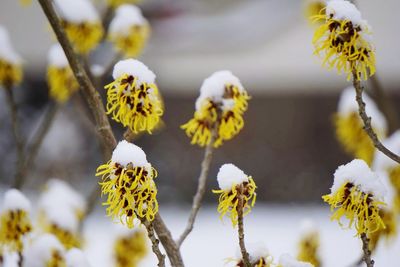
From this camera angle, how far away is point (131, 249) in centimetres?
240

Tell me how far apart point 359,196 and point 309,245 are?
1062 mm

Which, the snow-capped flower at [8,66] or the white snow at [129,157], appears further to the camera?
the snow-capped flower at [8,66]

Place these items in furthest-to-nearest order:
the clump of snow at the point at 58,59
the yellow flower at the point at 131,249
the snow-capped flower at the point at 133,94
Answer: the yellow flower at the point at 131,249, the clump of snow at the point at 58,59, the snow-capped flower at the point at 133,94

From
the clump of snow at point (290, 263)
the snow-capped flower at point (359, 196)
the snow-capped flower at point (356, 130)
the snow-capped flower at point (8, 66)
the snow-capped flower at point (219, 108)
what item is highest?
the snow-capped flower at point (8, 66)

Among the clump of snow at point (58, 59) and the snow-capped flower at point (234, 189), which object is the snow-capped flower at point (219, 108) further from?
the clump of snow at point (58, 59)

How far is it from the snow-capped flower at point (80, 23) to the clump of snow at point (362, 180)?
1161 mm

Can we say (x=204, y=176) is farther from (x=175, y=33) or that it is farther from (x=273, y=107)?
(x=175, y=33)

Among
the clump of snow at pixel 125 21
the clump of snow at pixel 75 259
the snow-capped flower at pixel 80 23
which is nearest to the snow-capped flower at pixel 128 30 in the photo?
the clump of snow at pixel 125 21

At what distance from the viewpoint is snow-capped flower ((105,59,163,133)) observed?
4.08ft

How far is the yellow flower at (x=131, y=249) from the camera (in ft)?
7.87

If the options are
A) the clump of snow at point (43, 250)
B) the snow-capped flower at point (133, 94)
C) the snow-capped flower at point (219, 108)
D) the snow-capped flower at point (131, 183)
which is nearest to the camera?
the snow-capped flower at point (131, 183)

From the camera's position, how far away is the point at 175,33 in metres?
7.20

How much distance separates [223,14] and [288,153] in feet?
5.80

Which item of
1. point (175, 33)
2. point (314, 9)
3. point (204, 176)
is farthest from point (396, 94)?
point (204, 176)
